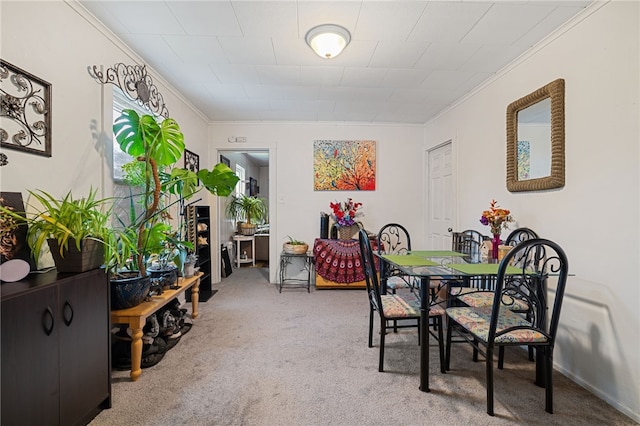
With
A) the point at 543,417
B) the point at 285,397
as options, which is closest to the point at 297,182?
the point at 285,397

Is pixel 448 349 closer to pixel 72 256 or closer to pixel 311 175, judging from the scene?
pixel 72 256

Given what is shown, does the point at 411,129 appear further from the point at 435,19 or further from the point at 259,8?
the point at 259,8

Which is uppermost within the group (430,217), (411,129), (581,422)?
(411,129)

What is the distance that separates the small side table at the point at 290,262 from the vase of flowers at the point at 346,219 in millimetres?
572

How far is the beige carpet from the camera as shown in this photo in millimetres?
1553

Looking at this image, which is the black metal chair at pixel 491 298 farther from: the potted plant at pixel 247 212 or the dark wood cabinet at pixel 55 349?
the potted plant at pixel 247 212

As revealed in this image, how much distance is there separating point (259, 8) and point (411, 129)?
10.3 feet

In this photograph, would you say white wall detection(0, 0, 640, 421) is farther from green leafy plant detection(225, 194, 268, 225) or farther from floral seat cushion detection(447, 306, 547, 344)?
green leafy plant detection(225, 194, 268, 225)

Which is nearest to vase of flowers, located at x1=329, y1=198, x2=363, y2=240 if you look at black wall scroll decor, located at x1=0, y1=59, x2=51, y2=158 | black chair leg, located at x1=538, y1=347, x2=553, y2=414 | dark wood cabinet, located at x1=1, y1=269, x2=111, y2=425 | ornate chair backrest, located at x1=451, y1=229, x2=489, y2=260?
ornate chair backrest, located at x1=451, y1=229, x2=489, y2=260

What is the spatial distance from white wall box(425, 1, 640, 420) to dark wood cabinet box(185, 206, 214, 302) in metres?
3.37

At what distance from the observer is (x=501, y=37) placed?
217cm

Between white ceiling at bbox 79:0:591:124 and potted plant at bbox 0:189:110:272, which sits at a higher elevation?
white ceiling at bbox 79:0:591:124

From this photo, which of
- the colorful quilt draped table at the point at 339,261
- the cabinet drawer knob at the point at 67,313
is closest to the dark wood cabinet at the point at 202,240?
the colorful quilt draped table at the point at 339,261

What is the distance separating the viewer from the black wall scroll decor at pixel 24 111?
1.39 meters
